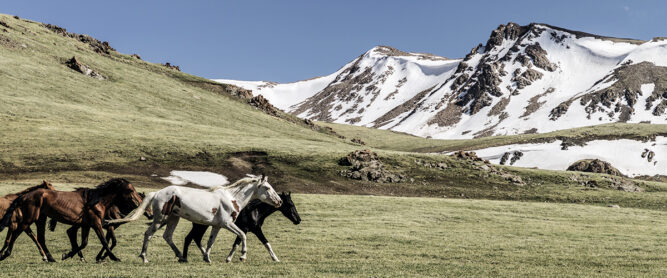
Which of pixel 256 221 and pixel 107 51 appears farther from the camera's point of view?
pixel 107 51

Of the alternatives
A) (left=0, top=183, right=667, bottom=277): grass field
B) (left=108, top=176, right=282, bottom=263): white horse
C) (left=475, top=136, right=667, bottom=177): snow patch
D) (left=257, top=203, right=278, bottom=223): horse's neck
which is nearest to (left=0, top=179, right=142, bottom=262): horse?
(left=108, top=176, right=282, bottom=263): white horse

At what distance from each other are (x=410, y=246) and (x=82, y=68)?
120804 mm

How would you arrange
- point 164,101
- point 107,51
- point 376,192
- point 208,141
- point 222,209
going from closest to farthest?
point 222,209 → point 376,192 → point 208,141 → point 164,101 → point 107,51

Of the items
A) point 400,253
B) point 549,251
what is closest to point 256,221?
point 400,253

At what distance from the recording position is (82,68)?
12512 centimetres

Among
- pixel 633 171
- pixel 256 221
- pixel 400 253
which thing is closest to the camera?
pixel 256 221

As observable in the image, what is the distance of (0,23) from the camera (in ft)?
452

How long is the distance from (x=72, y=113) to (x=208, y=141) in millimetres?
27140

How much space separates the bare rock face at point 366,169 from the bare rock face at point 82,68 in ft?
264

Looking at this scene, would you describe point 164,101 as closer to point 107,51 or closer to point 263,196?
point 107,51

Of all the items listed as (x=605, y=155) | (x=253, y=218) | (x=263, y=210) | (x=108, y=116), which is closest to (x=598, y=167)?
(x=605, y=155)

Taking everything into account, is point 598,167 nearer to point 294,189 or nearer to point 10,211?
point 294,189

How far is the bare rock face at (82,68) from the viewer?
124 meters

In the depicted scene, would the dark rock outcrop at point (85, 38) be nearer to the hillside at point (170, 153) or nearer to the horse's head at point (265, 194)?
the hillside at point (170, 153)
